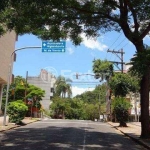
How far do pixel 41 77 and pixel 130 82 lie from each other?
72.2m

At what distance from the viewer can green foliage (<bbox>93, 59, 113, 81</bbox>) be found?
190ft

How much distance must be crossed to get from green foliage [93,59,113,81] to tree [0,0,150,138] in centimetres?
3695

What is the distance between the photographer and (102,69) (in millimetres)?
58625

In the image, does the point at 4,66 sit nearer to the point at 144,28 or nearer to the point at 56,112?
the point at 144,28

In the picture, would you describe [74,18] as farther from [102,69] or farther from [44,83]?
[44,83]

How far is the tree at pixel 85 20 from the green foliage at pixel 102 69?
3695 cm

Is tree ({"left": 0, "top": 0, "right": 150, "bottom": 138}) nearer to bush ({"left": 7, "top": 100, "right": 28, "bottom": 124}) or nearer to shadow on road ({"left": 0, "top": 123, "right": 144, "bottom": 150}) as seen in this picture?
shadow on road ({"left": 0, "top": 123, "right": 144, "bottom": 150})

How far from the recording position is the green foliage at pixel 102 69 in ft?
190

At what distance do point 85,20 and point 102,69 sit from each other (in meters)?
39.1

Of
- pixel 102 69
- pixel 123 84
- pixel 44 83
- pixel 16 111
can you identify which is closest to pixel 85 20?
pixel 16 111

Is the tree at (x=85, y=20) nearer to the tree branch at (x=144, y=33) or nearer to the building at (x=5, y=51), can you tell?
the tree branch at (x=144, y=33)

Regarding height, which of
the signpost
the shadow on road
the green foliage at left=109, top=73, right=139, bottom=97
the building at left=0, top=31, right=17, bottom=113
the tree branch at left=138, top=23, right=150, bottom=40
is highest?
the building at left=0, top=31, right=17, bottom=113

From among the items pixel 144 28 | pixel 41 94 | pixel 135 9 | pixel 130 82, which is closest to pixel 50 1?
pixel 135 9

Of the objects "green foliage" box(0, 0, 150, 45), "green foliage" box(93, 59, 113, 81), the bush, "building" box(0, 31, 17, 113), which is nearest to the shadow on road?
"green foliage" box(0, 0, 150, 45)
